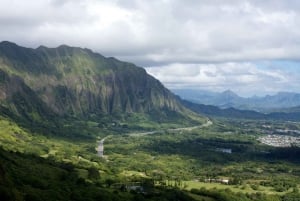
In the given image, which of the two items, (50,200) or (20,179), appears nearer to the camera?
(50,200)

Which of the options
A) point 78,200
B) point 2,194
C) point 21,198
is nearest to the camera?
point 2,194

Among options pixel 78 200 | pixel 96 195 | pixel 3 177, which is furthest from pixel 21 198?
pixel 96 195

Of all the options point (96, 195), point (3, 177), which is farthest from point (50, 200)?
point (96, 195)

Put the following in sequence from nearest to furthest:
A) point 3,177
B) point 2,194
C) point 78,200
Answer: point 2,194 < point 3,177 < point 78,200

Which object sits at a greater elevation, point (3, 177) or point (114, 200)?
point (3, 177)

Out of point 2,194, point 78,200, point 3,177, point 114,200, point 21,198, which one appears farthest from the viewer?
point 114,200

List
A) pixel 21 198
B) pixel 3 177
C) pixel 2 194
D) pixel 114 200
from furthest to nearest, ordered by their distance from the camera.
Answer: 1. pixel 114 200
2. pixel 3 177
3. pixel 21 198
4. pixel 2 194

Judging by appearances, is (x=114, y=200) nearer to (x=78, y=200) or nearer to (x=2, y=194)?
(x=78, y=200)

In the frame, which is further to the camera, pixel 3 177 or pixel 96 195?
pixel 96 195

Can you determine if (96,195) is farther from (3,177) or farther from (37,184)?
(3,177)
